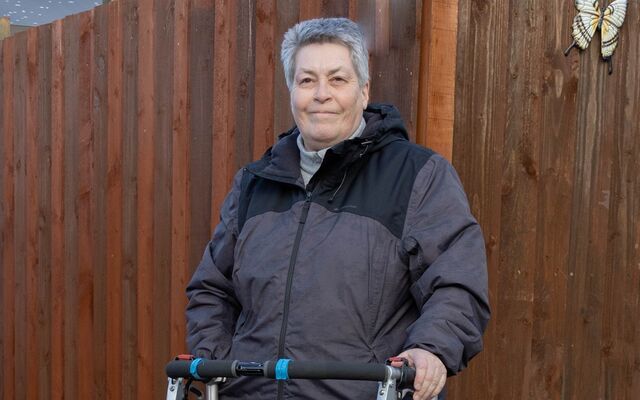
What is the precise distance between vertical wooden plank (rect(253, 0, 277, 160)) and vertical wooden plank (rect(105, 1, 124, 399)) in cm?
132

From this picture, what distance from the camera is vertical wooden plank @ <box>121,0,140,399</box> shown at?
5.16 m

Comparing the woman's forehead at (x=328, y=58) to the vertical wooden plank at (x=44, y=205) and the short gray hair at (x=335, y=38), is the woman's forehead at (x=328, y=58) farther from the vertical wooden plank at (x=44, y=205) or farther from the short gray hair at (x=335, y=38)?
the vertical wooden plank at (x=44, y=205)

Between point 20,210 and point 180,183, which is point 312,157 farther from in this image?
point 20,210

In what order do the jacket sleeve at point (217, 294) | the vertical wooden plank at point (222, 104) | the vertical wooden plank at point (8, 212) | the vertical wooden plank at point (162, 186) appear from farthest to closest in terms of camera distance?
1. the vertical wooden plank at point (8, 212)
2. the vertical wooden plank at point (162, 186)
3. the vertical wooden plank at point (222, 104)
4. the jacket sleeve at point (217, 294)

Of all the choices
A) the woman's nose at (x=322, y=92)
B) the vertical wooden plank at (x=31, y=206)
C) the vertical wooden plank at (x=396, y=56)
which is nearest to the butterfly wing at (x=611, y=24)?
the vertical wooden plank at (x=396, y=56)

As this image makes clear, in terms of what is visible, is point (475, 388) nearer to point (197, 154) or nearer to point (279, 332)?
point (279, 332)

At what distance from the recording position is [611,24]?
3.65 metres

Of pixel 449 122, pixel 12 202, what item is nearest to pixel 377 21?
pixel 449 122

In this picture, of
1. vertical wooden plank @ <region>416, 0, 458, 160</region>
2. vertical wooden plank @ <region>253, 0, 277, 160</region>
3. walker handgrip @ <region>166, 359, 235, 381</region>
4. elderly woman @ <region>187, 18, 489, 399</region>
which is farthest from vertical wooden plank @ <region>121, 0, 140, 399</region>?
walker handgrip @ <region>166, 359, 235, 381</region>

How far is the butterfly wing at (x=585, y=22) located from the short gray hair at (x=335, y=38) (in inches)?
52.0

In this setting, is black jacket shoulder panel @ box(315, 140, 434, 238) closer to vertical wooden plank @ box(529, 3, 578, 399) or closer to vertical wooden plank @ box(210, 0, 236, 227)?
vertical wooden plank @ box(529, 3, 578, 399)

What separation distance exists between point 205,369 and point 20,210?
4.56 metres

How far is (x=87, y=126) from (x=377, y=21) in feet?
8.52

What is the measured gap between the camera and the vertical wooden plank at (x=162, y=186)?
486cm
